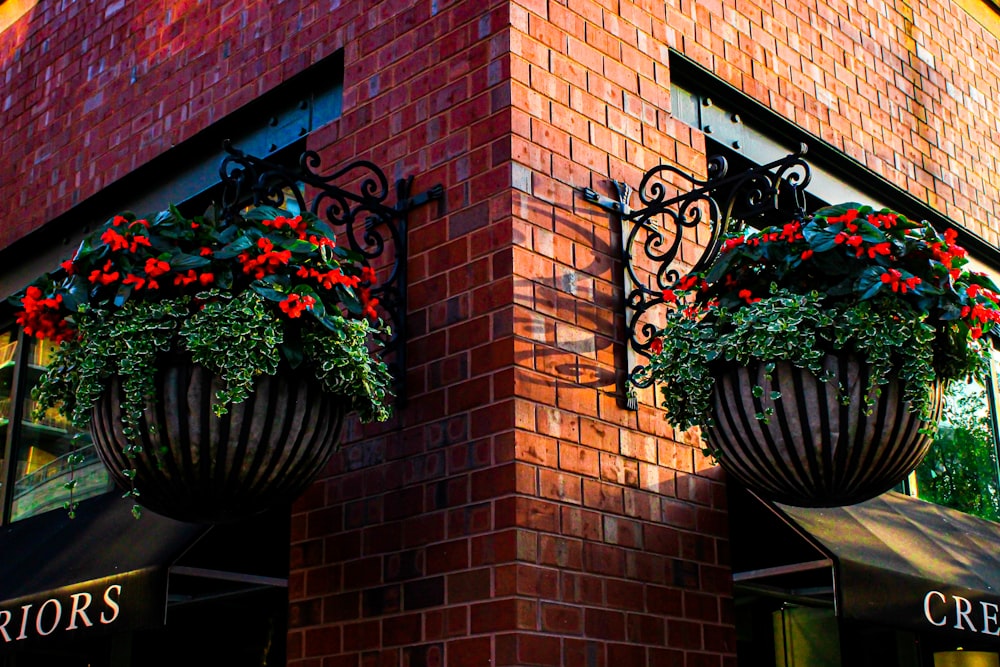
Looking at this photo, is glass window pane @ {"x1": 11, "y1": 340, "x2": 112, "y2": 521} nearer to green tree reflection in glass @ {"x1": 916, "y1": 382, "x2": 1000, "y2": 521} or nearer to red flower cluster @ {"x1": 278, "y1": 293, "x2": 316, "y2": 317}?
red flower cluster @ {"x1": 278, "y1": 293, "x2": 316, "y2": 317}

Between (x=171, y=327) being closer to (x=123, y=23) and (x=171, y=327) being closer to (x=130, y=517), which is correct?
(x=130, y=517)

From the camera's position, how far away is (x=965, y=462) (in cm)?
746

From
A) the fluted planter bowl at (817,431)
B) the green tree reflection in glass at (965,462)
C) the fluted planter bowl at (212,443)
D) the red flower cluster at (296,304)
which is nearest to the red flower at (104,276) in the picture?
the fluted planter bowl at (212,443)

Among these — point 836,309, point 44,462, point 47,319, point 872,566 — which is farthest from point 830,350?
point 44,462

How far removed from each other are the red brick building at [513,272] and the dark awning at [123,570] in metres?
0.14

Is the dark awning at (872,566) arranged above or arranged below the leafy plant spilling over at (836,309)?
below

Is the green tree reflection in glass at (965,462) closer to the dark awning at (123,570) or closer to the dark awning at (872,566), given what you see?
the dark awning at (872,566)

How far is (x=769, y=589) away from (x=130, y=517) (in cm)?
283

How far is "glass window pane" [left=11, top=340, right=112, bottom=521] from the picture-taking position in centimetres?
709

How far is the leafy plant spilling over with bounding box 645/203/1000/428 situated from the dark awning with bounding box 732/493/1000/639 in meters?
0.73

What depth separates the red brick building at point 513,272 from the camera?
190 inches

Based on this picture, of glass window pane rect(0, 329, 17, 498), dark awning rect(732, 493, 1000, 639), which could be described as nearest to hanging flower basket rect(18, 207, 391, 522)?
dark awning rect(732, 493, 1000, 639)

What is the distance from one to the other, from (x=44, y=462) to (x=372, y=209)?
10.5 ft

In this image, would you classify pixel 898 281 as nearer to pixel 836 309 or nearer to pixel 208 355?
pixel 836 309
